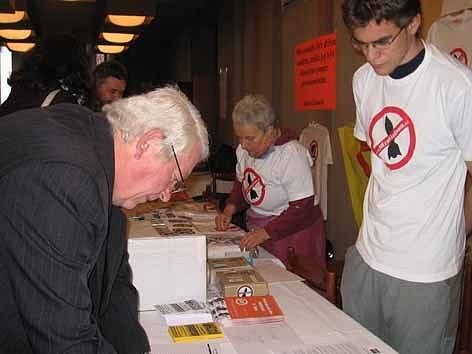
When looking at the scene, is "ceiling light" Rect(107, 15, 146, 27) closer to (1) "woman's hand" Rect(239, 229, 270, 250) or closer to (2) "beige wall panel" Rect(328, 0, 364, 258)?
(2) "beige wall panel" Rect(328, 0, 364, 258)

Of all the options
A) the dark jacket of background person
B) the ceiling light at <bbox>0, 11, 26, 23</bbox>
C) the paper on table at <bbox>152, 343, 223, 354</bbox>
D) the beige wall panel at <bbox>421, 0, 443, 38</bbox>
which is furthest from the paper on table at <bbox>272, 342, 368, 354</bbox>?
the ceiling light at <bbox>0, 11, 26, 23</bbox>

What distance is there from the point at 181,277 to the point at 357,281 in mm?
557

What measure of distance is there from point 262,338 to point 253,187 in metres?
1.27

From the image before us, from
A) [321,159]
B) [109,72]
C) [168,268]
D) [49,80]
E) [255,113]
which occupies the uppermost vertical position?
[109,72]

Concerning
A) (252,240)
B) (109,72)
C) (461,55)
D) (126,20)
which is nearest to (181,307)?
(252,240)

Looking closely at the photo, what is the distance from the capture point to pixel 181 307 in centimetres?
179

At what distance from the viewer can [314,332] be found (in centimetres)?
161

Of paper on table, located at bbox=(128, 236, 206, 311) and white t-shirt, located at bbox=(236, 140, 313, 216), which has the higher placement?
white t-shirt, located at bbox=(236, 140, 313, 216)

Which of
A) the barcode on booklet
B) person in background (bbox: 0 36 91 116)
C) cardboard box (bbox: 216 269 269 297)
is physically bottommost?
the barcode on booklet

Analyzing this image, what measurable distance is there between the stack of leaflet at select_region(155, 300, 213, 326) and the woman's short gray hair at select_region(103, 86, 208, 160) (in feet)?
2.33

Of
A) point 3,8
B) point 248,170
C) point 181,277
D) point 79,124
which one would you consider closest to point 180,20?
point 3,8

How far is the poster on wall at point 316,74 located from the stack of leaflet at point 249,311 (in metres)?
2.65

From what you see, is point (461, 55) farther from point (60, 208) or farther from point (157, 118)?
point (60, 208)

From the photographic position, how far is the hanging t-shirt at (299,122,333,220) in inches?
169
